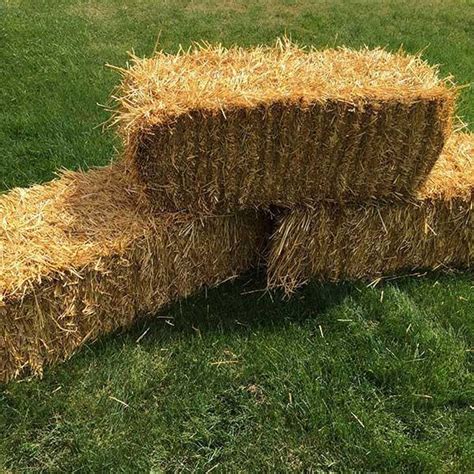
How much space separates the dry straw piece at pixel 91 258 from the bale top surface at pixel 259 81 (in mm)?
572

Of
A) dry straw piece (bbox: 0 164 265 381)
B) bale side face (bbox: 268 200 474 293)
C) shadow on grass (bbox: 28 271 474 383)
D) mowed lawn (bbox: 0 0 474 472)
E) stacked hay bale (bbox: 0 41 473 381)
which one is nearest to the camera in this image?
mowed lawn (bbox: 0 0 474 472)

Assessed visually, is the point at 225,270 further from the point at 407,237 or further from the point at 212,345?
the point at 407,237

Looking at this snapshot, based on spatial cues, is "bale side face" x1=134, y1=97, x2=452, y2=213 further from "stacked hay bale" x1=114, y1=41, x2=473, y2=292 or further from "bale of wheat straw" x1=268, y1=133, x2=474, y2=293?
"bale of wheat straw" x1=268, y1=133, x2=474, y2=293

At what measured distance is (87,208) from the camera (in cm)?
424

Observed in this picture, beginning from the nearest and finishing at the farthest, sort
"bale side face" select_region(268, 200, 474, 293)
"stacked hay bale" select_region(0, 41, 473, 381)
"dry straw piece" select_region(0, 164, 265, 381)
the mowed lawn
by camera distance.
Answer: the mowed lawn
"dry straw piece" select_region(0, 164, 265, 381)
"stacked hay bale" select_region(0, 41, 473, 381)
"bale side face" select_region(268, 200, 474, 293)

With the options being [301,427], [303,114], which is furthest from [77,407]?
[303,114]

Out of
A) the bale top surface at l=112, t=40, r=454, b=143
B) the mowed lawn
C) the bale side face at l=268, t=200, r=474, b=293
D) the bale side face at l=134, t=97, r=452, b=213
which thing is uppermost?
the bale top surface at l=112, t=40, r=454, b=143

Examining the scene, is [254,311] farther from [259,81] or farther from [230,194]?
[259,81]

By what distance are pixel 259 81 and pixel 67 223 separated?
1.46 meters

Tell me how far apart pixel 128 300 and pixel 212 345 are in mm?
589

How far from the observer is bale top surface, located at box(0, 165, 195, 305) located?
375 centimetres

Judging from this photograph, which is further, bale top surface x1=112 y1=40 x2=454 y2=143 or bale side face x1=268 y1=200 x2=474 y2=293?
bale side face x1=268 y1=200 x2=474 y2=293

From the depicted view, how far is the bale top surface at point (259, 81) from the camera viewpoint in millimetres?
3912

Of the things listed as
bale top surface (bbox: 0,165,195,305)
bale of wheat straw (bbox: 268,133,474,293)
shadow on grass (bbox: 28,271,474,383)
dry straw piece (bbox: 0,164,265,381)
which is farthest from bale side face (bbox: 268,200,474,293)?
bale top surface (bbox: 0,165,195,305)
